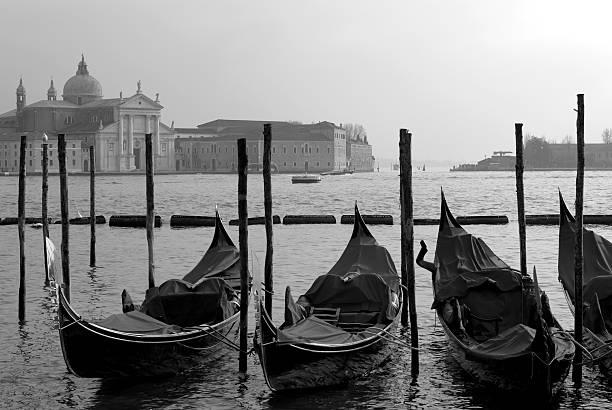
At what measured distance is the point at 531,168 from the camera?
113m

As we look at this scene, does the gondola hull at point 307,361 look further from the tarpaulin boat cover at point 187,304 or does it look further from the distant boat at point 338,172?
the distant boat at point 338,172

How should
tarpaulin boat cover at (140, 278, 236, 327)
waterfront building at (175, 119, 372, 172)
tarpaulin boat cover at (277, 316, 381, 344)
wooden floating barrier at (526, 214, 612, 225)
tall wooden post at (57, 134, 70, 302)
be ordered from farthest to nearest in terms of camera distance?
1. waterfront building at (175, 119, 372, 172)
2. wooden floating barrier at (526, 214, 612, 225)
3. tall wooden post at (57, 134, 70, 302)
4. tarpaulin boat cover at (140, 278, 236, 327)
5. tarpaulin boat cover at (277, 316, 381, 344)

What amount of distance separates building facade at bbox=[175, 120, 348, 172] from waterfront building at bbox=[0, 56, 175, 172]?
956 centimetres

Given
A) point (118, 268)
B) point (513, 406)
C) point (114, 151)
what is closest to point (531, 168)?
point (114, 151)

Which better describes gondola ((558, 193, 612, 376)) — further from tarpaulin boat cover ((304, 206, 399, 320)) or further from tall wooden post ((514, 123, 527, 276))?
tarpaulin boat cover ((304, 206, 399, 320))

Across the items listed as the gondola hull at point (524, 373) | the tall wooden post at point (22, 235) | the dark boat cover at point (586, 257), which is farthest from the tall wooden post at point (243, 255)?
the tall wooden post at point (22, 235)

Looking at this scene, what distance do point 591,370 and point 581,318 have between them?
25.0 inches

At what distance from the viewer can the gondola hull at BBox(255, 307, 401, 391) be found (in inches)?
264

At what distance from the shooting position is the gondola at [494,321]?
641 centimetres

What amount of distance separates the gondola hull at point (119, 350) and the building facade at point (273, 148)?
285 ft

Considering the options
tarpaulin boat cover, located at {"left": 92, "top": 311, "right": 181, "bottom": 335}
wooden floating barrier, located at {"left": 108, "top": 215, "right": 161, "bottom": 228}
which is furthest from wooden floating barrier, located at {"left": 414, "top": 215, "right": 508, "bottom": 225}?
tarpaulin boat cover, located at {"left": 92, "top": 311, "right": 181, "bottom": 335}

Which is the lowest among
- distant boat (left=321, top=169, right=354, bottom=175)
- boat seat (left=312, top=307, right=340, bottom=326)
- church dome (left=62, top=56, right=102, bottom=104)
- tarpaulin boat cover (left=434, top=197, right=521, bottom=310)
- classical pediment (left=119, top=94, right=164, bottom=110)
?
boat seat (left=312, top=307, right=340, bottom=326)

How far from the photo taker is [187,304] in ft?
26.7

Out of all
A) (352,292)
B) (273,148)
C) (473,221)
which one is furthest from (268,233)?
(273,148)
